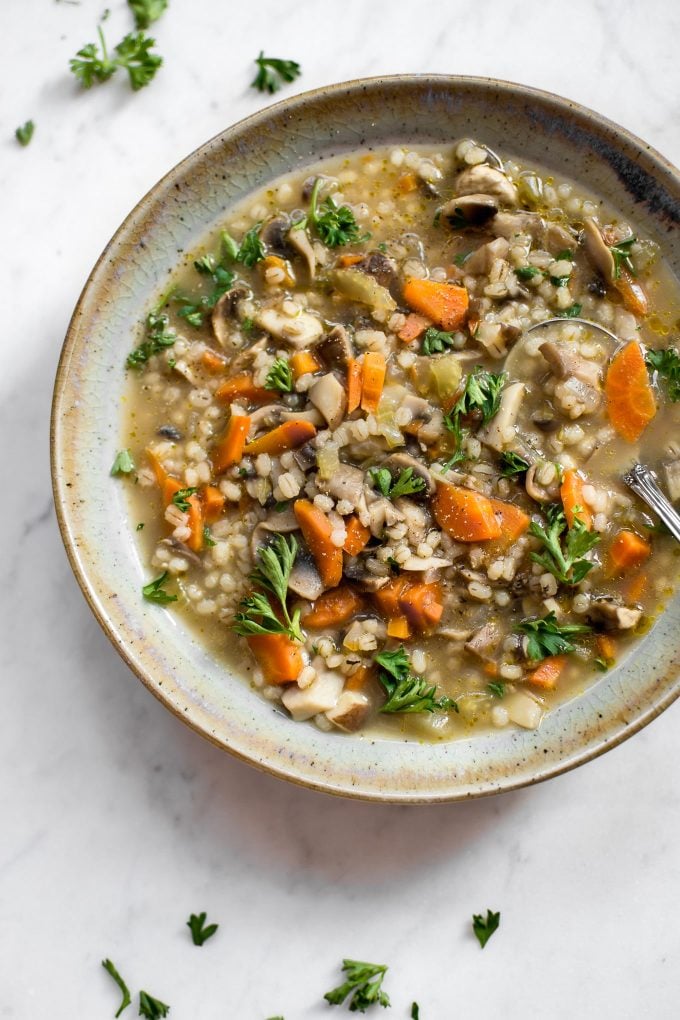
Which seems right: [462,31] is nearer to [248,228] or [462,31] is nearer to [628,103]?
[628,103]

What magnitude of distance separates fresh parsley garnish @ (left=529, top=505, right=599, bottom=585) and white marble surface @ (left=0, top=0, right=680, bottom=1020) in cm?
82

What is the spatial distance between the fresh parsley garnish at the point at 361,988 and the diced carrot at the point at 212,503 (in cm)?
194

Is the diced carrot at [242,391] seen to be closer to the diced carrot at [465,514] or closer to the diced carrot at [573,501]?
the diced carrot at [465,514]

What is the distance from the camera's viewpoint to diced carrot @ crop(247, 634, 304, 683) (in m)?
3.61

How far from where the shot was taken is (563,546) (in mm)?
3637

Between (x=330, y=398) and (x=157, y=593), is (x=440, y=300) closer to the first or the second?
(x=330, y=398)

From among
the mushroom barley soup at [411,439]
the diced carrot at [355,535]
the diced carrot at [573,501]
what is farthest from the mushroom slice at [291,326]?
the diced carrot at [573,501]

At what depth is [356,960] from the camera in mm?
3865

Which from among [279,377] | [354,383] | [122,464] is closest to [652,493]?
[354,383]

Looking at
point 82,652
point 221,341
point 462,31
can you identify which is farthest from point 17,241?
point 462,31

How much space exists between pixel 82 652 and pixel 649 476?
2500 millimetres

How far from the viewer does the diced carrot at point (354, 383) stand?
12.0ft

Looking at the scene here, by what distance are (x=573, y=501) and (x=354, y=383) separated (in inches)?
38.5

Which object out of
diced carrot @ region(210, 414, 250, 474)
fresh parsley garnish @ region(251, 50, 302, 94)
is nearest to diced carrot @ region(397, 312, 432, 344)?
diced carrot @ region(210, 414, 250, 474)
